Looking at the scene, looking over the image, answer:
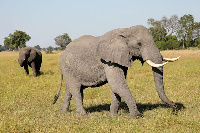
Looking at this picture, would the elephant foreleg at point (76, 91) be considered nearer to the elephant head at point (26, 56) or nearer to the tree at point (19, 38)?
the elephant head at point (26, 56)

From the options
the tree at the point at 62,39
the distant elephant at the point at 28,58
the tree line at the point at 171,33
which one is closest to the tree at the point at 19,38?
the tree line at the point at 171,33

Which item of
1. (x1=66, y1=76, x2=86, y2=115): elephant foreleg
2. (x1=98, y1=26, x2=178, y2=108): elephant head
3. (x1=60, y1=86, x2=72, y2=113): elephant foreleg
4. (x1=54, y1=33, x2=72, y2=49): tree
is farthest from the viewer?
(x1=54, y1=33, x2=72, y2=49): tree

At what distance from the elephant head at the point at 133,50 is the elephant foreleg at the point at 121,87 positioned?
0.25m

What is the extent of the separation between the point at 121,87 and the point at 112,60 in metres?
0.65

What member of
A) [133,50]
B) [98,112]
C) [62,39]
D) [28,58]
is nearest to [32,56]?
[28,58]

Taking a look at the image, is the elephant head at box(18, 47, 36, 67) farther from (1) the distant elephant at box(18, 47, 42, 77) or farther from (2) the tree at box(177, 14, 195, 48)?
(2) the tree at box(177, 14, 195, 48)

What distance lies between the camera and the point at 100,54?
6.12m

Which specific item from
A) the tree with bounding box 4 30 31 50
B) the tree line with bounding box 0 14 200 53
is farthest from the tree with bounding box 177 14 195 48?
the tree with bounding box 4 30 31 50

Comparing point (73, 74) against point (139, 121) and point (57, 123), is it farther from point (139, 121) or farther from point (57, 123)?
point (139, 121)

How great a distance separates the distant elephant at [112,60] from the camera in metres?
5.79

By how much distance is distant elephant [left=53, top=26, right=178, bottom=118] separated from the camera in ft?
19.0

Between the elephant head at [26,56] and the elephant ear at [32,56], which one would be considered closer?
the elephant head at [26,56]

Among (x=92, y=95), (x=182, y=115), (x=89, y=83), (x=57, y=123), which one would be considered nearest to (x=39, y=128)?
(x=57, y=123)

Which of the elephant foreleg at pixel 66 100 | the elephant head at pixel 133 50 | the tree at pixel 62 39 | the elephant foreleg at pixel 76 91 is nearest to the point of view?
the elephant head at pixel 133 50
